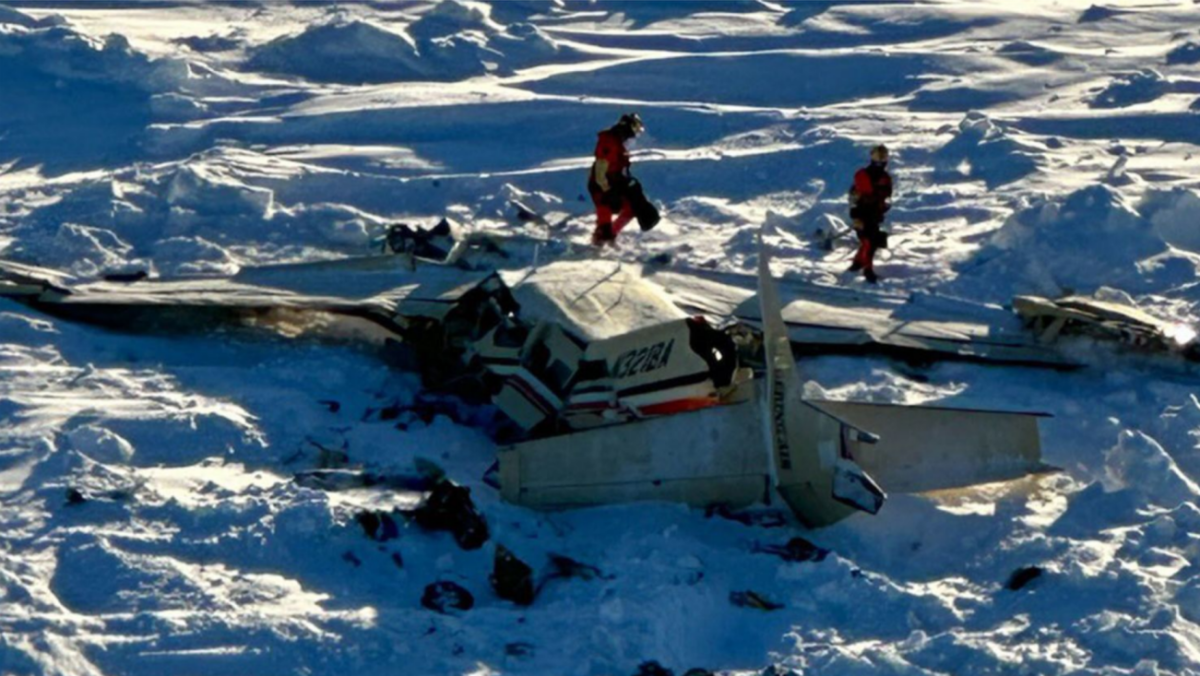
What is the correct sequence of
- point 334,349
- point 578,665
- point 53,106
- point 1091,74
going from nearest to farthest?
point 578,665, point 334,349, point 53,106, point 1091,74

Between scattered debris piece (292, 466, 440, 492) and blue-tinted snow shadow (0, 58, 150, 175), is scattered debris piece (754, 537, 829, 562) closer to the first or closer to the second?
scattered debris piece (292, 466, 440, 492)

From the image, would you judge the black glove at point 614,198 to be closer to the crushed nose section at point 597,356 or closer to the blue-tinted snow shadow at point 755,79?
the crushed nose section at point 597,356

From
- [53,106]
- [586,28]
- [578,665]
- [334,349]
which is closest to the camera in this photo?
[578,665]

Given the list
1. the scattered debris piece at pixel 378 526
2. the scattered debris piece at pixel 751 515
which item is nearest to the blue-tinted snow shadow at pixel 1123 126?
the scattered debris piece at pixel 751 515

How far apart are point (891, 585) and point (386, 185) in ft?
26.9

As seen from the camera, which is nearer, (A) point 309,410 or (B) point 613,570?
(B) point 613,570

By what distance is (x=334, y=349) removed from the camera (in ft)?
42.5

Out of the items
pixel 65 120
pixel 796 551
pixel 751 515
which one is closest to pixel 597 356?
pixel 751 515

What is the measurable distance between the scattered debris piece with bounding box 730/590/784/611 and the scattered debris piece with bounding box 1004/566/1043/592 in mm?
1178

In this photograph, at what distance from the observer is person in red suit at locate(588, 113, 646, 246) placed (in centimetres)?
1501

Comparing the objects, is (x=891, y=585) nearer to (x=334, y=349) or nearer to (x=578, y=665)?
(x=578, y=665)

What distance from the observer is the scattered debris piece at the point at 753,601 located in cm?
989

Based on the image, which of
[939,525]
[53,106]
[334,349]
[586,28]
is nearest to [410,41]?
[586,28]

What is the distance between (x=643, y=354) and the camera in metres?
11.2
